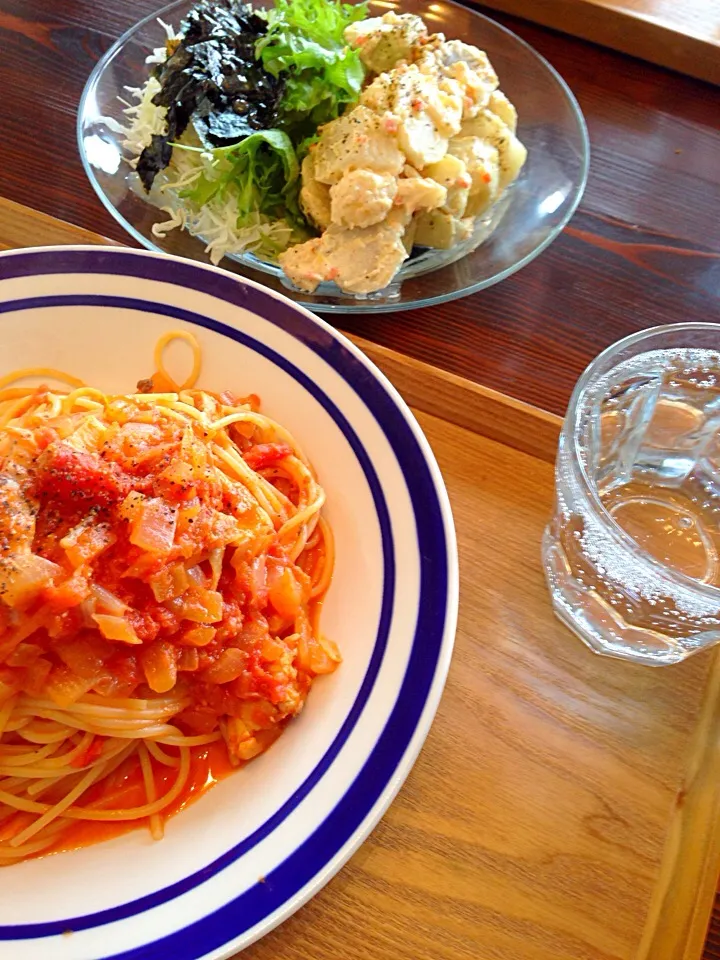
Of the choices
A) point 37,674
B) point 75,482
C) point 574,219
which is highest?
point 574,219

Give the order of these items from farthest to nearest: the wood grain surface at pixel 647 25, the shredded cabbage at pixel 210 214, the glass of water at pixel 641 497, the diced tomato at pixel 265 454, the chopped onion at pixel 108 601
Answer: the wood grain surface at pixel 647 25, the shredded cabbage at pixel 210 214, the diced tomato at pixel 265 454, the glass of water at pixel 641 497, the chopped onion at pixel 108 601

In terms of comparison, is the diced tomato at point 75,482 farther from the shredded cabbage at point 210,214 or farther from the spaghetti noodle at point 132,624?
the shredded cabbage at point 210,214

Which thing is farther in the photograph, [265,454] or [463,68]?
[463,68]

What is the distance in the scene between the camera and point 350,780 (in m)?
1.20

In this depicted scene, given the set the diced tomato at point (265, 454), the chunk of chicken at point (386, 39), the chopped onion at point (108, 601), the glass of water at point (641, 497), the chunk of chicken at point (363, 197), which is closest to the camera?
the chopped onion at point (108, 601)

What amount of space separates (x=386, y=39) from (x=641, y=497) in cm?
156

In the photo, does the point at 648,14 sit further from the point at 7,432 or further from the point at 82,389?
the point at 7,432

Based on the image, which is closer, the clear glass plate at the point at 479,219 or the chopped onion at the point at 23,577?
the chopped onion at the point at 23,577

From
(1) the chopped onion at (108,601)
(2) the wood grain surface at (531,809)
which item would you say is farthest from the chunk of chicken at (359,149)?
(1) the chopped onion at (108,601)

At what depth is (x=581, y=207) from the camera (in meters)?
2.32

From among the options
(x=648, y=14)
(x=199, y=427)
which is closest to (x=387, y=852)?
(x=199, y=427)

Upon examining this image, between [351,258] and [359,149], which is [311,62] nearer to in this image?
[359,149]

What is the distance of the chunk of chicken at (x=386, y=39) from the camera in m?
2.23

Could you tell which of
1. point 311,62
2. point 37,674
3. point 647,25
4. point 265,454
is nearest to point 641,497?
point 265,454
